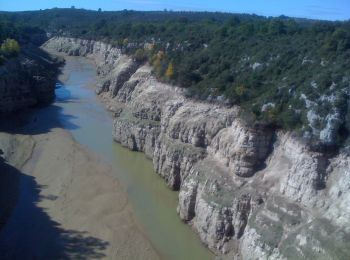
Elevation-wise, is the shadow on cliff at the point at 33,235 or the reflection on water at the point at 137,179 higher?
the reflection on water at the point at 137,179

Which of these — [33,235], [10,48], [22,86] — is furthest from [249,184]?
[10,48]

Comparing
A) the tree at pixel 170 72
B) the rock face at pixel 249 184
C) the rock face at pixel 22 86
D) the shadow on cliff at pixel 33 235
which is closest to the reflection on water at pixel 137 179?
the rock face at pixel 249 184

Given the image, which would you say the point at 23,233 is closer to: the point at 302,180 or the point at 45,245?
the point at 45,245

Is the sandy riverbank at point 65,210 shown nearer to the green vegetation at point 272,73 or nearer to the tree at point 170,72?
the tree at point 170,72

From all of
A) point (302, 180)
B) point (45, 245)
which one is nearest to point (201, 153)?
point (302, 180)

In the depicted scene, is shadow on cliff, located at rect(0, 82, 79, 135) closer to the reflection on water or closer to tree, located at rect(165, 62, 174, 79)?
the reflection on water

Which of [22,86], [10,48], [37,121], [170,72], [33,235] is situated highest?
[170,72]

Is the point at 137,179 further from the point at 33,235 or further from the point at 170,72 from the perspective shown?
the point at 33,235
